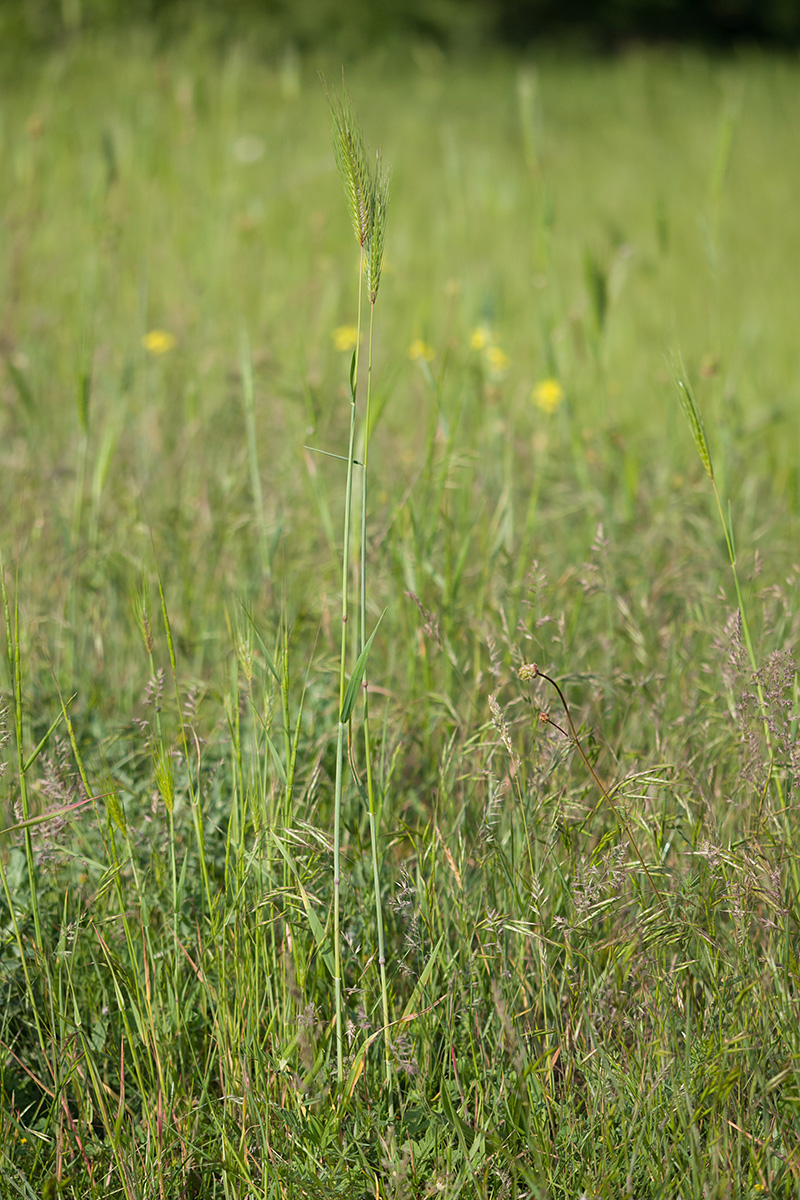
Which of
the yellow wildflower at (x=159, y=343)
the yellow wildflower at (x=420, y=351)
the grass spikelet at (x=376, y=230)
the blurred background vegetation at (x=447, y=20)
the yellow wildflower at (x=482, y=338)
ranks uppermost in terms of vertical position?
the blurred background vegetation at (x=447, y=20)

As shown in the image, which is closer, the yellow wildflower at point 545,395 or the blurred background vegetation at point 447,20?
the yellow wildflower at point 545,395

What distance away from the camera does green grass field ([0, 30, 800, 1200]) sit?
2.68 ft

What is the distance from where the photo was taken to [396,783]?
3.91 ft

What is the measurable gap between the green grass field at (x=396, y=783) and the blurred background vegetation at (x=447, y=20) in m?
8.84

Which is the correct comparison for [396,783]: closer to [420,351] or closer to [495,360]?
[420,351]

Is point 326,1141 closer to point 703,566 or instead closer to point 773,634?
point 773,634

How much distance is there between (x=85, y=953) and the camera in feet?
3.19

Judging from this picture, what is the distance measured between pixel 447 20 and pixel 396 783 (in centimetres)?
1645

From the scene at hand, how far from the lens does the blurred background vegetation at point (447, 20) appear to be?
11.2 m

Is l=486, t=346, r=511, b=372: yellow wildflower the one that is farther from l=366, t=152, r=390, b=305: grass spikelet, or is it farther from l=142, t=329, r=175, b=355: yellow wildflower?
l=366, t=152, r=390, b=305: grass spikelet

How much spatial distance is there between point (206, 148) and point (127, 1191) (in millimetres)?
Result: 5188

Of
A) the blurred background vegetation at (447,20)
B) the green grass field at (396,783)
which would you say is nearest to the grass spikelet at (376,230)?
the green grass field at (396,783)

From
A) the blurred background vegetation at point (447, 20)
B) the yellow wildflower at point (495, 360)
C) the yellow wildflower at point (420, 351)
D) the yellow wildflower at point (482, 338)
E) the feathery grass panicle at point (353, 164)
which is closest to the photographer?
the feathery grass panicle at point (353, 164)

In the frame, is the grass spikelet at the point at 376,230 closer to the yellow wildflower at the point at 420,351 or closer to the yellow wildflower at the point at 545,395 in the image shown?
the yellow wildflower at the point at 420,351
